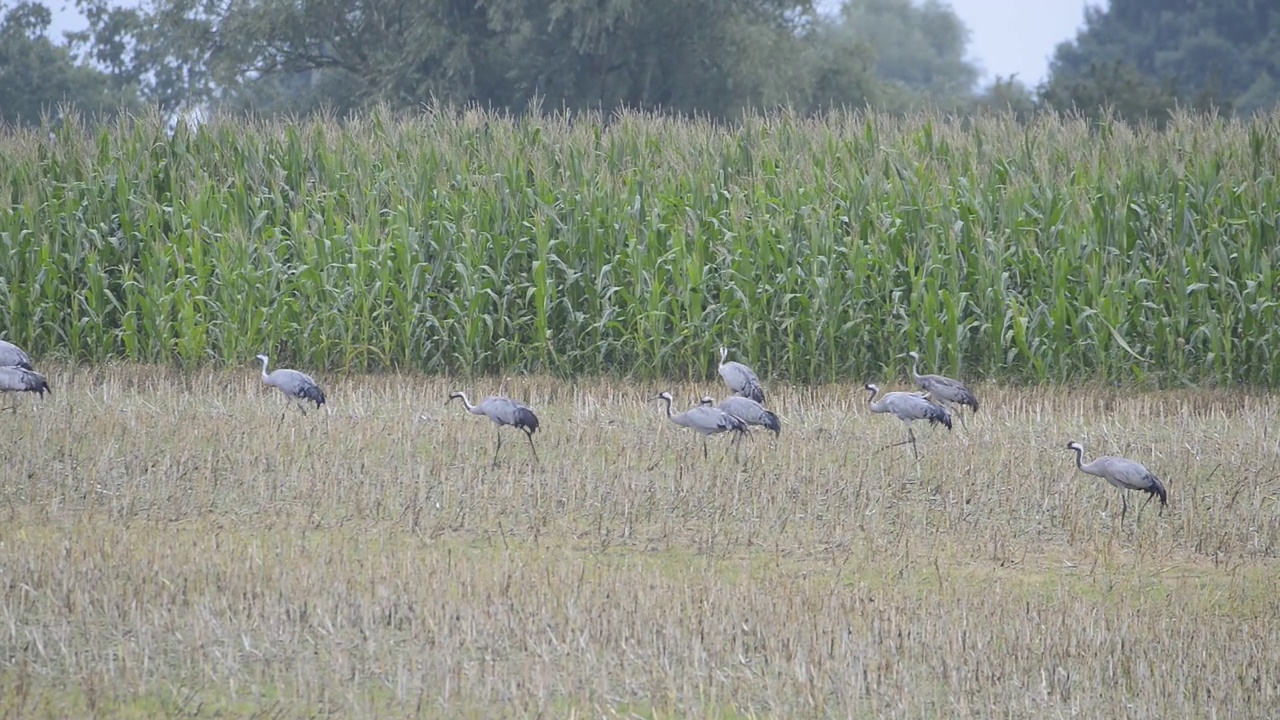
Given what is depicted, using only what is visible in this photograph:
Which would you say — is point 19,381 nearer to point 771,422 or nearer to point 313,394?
point 313,394

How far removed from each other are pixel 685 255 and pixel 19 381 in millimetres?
6569

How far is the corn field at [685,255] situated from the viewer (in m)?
15.2

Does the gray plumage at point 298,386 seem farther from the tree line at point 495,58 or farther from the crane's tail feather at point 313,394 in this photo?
the tree line at point 495,58

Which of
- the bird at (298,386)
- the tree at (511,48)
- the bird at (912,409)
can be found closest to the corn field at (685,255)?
the bird at (298,386)

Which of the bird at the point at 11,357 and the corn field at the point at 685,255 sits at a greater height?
the corn field at the point at 685,255

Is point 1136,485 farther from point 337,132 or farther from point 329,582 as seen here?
point 337,132

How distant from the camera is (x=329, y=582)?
8.02 m

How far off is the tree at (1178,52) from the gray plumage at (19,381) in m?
33.6

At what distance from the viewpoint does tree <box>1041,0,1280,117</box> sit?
A: 4200 centimetres

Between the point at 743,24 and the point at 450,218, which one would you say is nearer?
the point at 450,218

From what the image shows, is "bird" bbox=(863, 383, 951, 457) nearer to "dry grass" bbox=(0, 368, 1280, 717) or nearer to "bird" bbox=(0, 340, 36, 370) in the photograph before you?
"dry grass" bbox=(0, 368, 1280, 717)

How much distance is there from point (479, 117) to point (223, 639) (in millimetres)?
11538

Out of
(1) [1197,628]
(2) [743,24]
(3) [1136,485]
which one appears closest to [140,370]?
(3) [1136,485]

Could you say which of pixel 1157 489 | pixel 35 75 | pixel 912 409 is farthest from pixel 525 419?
pixel 35 75
